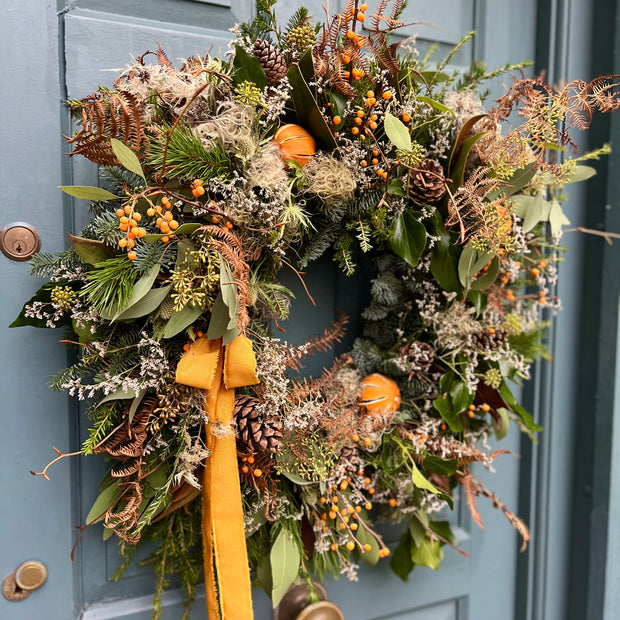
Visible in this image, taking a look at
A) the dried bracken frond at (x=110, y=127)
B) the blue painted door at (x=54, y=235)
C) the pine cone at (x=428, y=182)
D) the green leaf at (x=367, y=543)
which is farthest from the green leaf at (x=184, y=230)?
the green leaf at (x=367, y=543)

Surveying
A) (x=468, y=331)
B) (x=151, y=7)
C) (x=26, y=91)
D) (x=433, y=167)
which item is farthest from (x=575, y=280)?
(x=26, y=91)

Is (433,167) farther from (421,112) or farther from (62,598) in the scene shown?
(62,598)

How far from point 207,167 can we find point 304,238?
195 millimetres

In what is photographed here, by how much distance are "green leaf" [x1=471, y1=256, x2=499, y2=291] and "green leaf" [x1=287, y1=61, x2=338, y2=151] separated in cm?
29

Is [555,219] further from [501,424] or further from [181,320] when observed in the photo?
[181,320]

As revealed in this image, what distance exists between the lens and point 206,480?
25.7 inches

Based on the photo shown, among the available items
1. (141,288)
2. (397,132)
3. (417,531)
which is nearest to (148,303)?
(141,288)

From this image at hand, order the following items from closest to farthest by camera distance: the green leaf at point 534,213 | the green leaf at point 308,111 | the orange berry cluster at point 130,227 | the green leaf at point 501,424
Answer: the orange berry cluster at point 130,227 < the green leaf at point 308,111 < the green leaf at point 534,213 < the green leaf at point 501,424

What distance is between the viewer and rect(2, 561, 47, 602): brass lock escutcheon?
0.71m

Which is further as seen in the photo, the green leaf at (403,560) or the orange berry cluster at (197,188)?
the green leaf at (403,560)

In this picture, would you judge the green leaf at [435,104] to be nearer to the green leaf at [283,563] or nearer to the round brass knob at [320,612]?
the green leaf at [283,563]

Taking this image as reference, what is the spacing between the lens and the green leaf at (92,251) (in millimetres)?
607

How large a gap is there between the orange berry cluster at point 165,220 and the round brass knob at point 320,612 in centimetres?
64

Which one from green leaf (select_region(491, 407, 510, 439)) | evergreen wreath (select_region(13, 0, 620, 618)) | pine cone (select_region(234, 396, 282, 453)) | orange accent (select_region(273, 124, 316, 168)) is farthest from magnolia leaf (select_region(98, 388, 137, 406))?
green leaf (select_region(491, 407, 510, 439))
